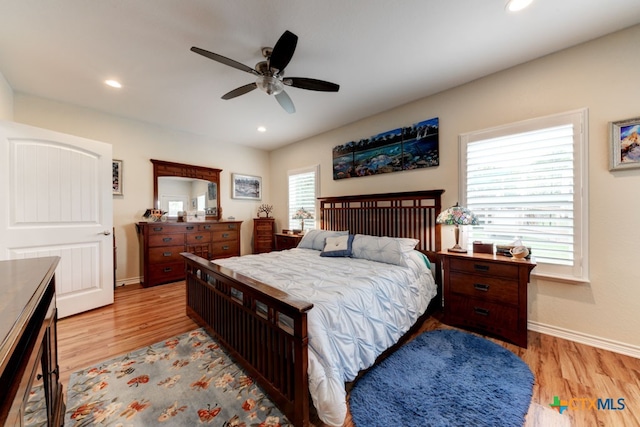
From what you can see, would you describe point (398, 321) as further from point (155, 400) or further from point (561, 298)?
point (155, 400)

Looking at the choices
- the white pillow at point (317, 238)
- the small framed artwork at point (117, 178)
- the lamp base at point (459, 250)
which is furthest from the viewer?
the small framed artwork at point (117, 178)

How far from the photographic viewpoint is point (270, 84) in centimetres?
218

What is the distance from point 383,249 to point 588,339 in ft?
6.23

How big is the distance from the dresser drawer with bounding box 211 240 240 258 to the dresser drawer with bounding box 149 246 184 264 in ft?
1.82

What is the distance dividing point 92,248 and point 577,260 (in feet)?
16.7

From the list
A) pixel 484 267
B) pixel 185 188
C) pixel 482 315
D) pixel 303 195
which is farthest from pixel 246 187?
pixel 482 315

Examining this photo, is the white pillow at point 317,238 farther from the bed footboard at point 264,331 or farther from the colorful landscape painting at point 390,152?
the bed footboard at point 264,331

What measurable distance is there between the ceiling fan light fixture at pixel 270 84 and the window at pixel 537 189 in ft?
7.13

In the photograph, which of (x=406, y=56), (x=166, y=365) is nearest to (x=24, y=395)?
(x=166, y=365)

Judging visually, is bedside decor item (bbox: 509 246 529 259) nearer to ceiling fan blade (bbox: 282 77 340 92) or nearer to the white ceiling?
the white ceiling

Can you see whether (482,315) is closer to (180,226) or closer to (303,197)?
(303,197)

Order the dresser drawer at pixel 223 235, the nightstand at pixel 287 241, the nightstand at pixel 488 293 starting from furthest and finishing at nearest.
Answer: the dresser drawer at pixel 223 235
the nightstand at pixel 287 241
the nightstand at pixel 488 293

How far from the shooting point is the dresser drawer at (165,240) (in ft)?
12.0

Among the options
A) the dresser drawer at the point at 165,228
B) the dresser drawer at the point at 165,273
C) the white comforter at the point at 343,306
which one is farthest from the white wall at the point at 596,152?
the dresser drawer at the point at 165,273
